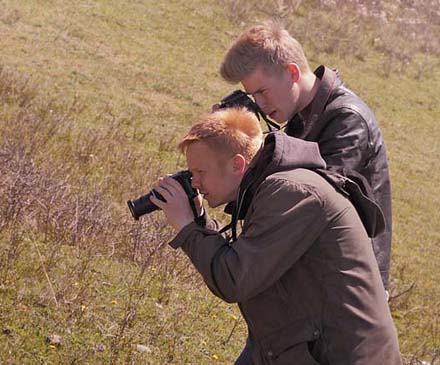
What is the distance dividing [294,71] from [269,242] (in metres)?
1.01

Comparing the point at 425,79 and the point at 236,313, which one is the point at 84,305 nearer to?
the point at 236,313

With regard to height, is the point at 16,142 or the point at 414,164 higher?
the point at 16,142

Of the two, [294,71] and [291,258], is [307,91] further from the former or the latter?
[291,258]

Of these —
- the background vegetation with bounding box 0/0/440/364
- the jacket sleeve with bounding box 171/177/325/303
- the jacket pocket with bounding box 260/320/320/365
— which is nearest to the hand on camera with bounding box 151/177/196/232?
the jacket sleeve with bounding box 171/177/325/303

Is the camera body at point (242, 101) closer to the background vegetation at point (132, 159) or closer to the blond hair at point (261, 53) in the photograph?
the blond hair at point (261, 53)

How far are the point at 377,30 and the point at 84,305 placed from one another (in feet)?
68.0

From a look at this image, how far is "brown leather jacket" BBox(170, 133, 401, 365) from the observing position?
8.14ft

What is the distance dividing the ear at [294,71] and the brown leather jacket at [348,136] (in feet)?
0.36

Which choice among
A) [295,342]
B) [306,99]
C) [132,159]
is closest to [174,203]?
[295,342]

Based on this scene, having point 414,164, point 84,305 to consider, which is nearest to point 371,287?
point 84,305

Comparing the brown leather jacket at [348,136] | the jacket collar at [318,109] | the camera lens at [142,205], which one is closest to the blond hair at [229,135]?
the camera lens at [142,205]

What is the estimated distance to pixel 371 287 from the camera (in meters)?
2.62

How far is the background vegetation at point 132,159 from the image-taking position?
15.2 ft

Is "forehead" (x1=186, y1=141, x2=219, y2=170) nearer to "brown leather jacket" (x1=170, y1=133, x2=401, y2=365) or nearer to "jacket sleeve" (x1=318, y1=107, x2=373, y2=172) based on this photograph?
"brown leather jacket" (x1=170, y1=133, x2=401, y2=365)
